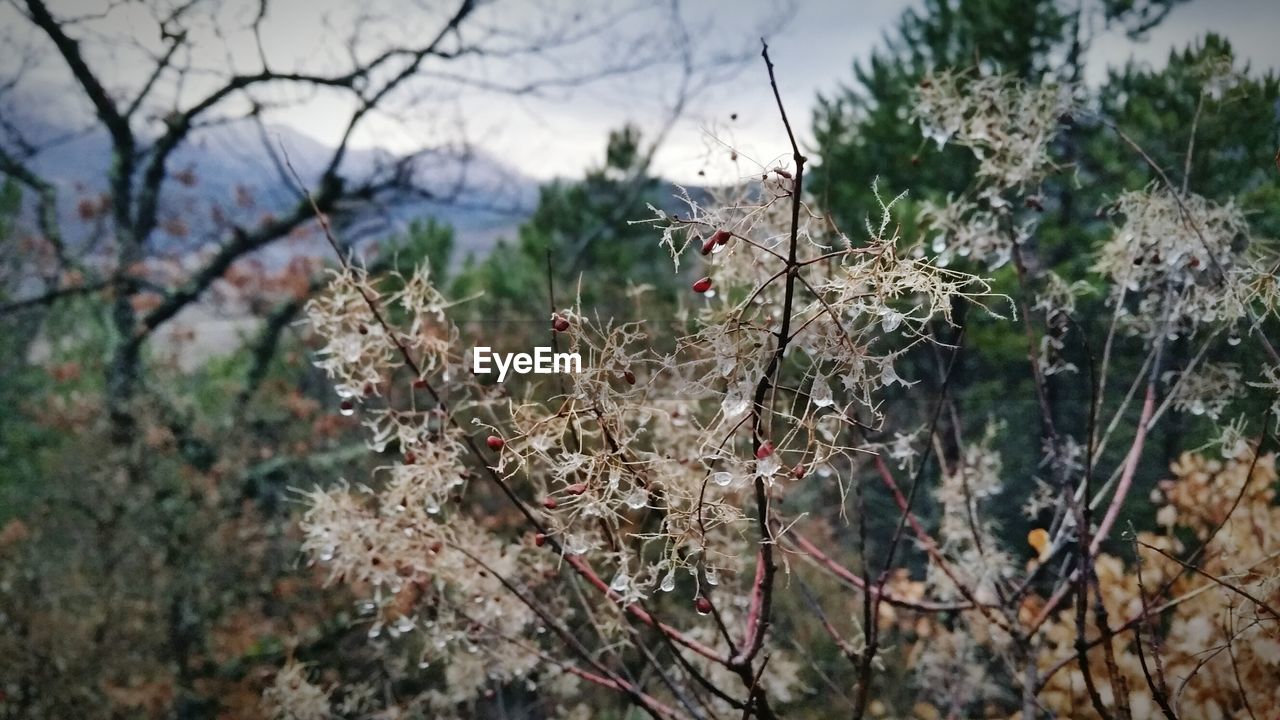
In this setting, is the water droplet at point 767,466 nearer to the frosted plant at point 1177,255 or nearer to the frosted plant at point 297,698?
the frosted plant at point 1177,255

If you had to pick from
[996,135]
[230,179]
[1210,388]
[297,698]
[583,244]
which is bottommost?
[297,698]

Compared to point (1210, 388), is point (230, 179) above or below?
above

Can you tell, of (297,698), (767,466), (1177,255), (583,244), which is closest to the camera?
(767,466)

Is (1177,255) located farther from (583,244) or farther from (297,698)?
(583,244)

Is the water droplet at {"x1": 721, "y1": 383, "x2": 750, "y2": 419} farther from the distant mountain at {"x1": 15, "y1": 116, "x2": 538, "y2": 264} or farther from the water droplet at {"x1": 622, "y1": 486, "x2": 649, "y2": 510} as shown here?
the distant mountain at {"x1": 15, "y1": 116, "x2": 538, "y2": 264}

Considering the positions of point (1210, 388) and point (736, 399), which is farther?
point (1210, 388)

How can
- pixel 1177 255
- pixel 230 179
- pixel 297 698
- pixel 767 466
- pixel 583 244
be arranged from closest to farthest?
pixel 767 466
pixel 1177 255
pixel 297 698
pixel 230 179
pixel 583 244

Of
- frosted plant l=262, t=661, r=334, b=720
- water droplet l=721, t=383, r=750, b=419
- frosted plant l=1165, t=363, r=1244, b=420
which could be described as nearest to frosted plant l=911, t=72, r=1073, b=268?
frosted plant l=1165, t=363, r=1244, b=420

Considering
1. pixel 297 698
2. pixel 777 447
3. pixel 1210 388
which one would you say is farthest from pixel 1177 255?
pixel 297 698

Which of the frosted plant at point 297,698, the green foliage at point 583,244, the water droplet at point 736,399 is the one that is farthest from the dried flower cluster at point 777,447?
the green foliage at point 583,244

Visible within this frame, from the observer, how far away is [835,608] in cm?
229

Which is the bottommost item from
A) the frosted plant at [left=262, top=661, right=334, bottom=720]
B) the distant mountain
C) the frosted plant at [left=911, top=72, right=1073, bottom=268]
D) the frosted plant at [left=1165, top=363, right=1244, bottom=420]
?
the frosted plant at [left=262, top=661, right=334, bottom=720]

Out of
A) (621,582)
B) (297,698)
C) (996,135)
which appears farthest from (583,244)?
(621,582)

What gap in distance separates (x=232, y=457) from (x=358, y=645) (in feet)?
2.53
